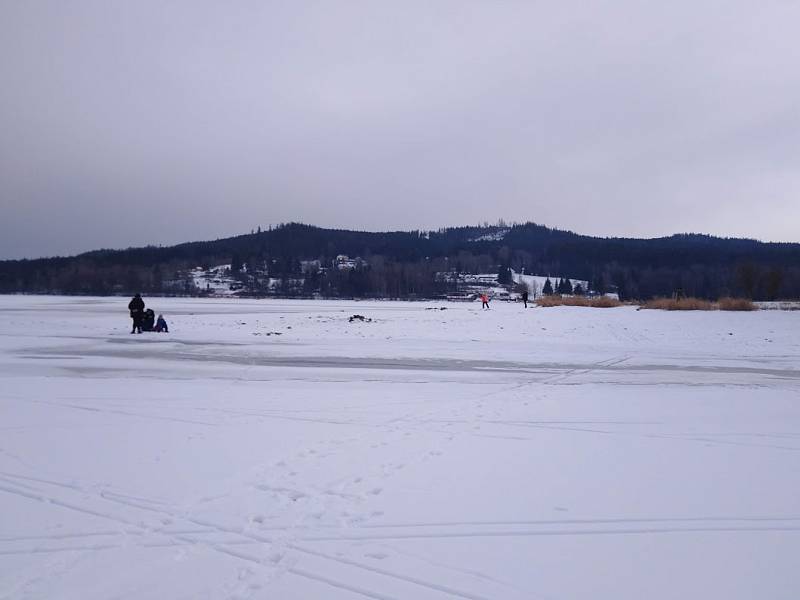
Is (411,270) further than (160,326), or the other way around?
(411,270)

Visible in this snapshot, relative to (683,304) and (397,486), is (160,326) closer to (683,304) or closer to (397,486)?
(397,486)

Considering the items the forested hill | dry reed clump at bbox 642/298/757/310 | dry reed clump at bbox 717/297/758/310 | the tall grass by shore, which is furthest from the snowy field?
the forested hill

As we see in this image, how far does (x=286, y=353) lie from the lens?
57.8 ft

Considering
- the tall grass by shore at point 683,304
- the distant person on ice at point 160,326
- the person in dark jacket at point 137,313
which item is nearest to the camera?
the person in dark jacket at point 137,313

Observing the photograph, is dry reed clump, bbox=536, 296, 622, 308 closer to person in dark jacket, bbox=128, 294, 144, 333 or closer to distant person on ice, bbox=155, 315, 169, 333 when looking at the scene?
distant person on ice, bbox=155, 315, 169, 333

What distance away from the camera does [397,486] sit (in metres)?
5.42

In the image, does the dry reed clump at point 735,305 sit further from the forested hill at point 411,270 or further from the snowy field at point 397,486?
the forested hill at point 411,270

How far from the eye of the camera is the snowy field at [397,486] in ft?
12.3

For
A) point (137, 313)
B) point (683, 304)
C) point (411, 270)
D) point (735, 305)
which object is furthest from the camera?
point (411, 270)

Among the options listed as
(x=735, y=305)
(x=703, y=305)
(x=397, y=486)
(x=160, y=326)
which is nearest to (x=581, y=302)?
(x=703, y=305)

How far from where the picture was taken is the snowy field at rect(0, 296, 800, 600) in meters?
3.75

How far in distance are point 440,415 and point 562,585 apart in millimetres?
4976

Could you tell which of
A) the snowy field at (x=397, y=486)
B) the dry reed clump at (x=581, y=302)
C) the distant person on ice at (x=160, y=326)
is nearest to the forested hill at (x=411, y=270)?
the dry reed clump at (x=581, y=302)

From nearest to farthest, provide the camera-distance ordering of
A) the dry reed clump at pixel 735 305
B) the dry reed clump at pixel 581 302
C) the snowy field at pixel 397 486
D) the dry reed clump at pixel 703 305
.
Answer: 1. the snowy field at pixel 397 486
2. the dry reed clump at pixel 735 305
3. the dry reed clump at pixel 703 305
4. the dry reed clump at pixel 581 302
